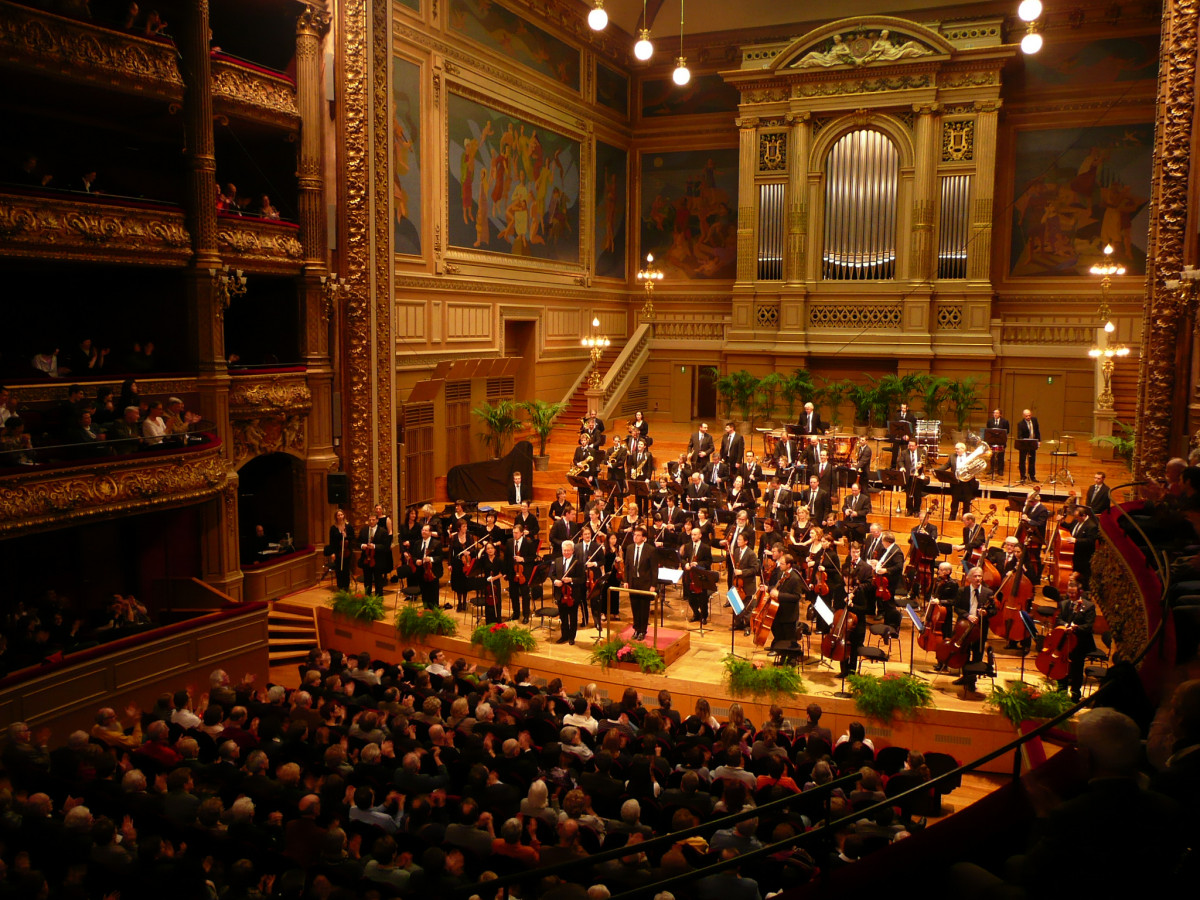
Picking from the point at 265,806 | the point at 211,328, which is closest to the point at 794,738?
the point at 265,806

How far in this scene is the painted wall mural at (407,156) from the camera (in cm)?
1777

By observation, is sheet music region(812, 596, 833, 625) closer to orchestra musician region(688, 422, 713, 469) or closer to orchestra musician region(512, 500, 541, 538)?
orchestra musician region(512, 500, 541, 538)

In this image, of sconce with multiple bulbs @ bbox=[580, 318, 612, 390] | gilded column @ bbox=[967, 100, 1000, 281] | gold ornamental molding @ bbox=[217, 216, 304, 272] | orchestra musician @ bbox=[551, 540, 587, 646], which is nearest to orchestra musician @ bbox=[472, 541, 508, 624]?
orchestra musician @ bbox=[551, 540, 587, 646]

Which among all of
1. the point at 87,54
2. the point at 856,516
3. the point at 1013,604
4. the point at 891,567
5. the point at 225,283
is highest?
the point at 87,54

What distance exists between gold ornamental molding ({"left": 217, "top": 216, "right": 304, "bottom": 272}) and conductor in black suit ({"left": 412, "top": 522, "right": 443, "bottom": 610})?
497 centimetres

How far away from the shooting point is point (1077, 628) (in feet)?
33.7

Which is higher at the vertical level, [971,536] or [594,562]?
[971,536]

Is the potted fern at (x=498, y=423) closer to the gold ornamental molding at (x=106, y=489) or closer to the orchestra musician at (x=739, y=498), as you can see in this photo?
the orchestra musician at (x=739, y=498)

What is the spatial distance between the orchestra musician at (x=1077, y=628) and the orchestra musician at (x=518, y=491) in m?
9.43

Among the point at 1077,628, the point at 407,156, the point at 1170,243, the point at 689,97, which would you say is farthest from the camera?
the point at 689,97

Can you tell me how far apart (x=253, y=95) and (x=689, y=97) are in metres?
15.4

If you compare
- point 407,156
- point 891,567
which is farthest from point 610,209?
point 891,567

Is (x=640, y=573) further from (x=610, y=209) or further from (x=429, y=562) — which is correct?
(x=610, y=209)

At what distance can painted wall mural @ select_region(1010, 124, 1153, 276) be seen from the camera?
73.2ft
